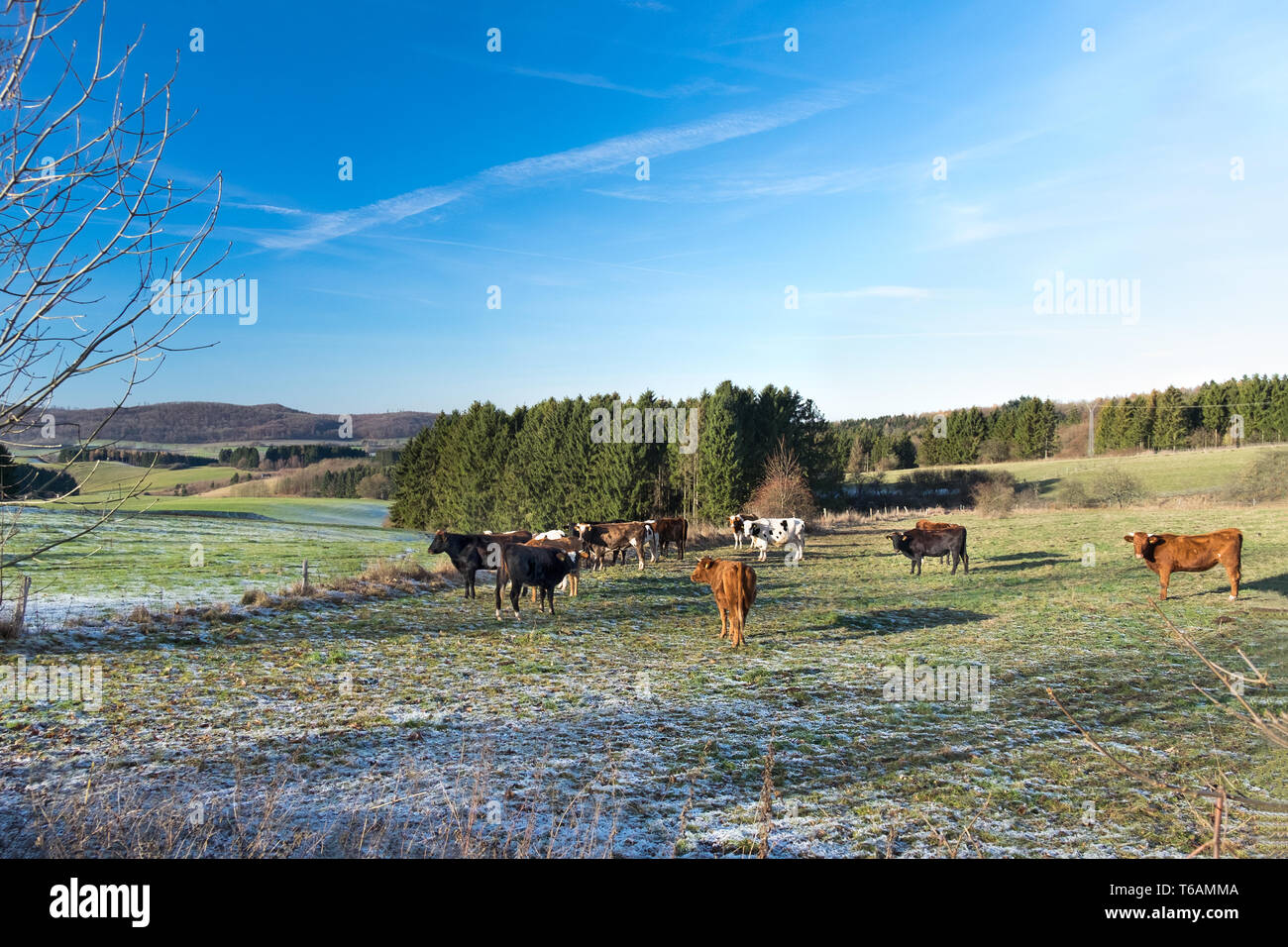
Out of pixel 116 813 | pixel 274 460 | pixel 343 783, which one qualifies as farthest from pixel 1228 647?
pixel 274 460

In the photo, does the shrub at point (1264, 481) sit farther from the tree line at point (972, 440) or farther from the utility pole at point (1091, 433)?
the utility pole at point (1091, 433)

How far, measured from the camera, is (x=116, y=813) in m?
5.18

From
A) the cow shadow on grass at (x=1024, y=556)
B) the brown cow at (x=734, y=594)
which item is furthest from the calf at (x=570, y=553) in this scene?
the cow shadow on grass at (x=1024, y=556)

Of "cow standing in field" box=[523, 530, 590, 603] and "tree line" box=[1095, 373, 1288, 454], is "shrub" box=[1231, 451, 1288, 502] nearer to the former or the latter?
"cow standing in field" box=[523, 530, 590, 603]

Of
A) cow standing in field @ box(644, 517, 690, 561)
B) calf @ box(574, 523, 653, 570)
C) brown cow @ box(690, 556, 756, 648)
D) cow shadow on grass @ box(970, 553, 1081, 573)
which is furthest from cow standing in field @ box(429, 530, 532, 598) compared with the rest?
cow shadow on grass @ box(970, 553, 1081, 573)

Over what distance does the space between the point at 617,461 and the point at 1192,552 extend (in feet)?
120

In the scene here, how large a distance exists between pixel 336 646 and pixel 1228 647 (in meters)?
15.1

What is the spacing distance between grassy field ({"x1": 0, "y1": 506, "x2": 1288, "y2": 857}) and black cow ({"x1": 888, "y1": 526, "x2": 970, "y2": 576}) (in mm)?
5465

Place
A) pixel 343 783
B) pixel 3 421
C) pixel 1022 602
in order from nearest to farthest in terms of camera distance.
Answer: pixel 3 421 < pixel 343 783 < pixel 1022 602

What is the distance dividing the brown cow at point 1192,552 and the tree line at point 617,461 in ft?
96.7

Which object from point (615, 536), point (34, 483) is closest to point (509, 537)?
point (615, 536)

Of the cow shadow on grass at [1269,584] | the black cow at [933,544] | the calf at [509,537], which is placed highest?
the calf at [509,537]

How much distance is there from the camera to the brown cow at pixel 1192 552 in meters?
14.2
